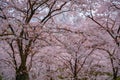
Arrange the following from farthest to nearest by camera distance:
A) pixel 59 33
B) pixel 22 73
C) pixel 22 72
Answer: pixel 59 33
pixel 22 73
pixel 22 72

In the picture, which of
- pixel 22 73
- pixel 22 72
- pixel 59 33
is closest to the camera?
pixel 22 72

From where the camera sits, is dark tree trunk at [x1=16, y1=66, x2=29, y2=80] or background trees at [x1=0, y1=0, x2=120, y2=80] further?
dark tree trunk at [x1=16, y1=66, x2=29, y2=80]

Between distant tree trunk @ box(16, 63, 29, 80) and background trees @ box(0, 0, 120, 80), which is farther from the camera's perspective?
distant tree trunk @ box(16, 63, 29, 80)

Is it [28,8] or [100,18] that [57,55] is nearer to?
[100,18]

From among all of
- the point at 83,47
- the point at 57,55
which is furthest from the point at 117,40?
the point at 57,55

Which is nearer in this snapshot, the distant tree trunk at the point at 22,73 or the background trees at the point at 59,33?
the background trees at the point at 59,33

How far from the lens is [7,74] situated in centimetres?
1919

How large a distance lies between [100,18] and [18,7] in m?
4.90

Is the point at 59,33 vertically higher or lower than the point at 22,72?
higher

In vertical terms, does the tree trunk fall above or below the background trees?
below

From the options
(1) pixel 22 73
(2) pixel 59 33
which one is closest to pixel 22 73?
(1) pixel 22 73

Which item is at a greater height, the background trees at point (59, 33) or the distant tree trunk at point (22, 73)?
the background trees at point (59, 33)

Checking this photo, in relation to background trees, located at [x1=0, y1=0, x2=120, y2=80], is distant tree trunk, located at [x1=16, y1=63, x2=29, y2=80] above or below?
below

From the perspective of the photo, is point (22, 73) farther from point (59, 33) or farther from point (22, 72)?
point (59, 33)
